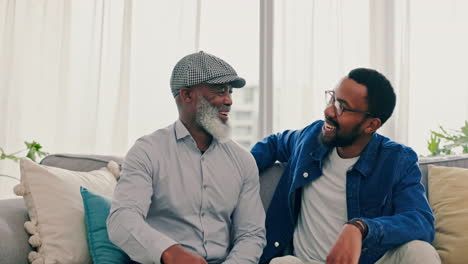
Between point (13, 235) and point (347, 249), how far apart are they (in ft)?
3.63

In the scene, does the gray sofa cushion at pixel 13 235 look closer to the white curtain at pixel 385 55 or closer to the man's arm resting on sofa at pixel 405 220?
the man's arm resting on sofa at pixel 405 220

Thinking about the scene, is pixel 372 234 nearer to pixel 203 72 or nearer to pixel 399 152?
pixel 399 152

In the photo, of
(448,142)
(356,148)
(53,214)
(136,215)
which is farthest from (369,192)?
(448,142)

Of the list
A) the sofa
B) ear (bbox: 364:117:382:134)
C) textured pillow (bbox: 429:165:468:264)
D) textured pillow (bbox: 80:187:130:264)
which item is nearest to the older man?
textured pillow (bbox: 80:187:130:264)

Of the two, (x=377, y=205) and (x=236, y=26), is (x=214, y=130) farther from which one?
(x=236, y=26)

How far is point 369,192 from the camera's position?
6.61 feet

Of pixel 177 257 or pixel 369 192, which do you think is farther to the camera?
pixel 369 192

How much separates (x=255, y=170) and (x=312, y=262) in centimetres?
40

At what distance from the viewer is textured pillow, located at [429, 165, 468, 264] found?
82.5 inches

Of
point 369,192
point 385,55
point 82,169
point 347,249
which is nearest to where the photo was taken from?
point 347,249

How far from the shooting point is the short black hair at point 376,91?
6.83 feet

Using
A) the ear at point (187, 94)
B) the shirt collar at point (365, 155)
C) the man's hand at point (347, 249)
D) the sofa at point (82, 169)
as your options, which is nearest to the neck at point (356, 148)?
the shirt collar at point (365, 155)

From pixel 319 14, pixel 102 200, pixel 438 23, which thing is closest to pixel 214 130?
pixel 102 200

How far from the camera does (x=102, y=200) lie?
1.97m
